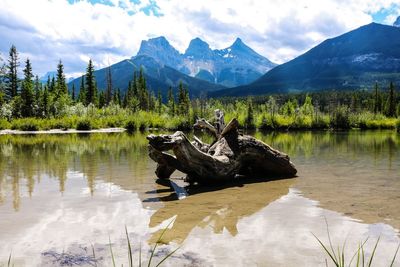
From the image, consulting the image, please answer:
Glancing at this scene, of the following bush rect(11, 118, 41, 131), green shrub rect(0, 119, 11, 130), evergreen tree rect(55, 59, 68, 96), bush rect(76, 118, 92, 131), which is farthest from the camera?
evergreen tree rect(55, 59, 68, 96)

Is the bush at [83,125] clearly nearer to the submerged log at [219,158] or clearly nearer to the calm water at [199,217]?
the calm water at [199,217]

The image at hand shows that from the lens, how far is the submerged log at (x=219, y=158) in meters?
11.8

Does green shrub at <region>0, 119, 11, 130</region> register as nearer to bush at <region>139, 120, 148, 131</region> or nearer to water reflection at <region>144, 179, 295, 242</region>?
bush at <region>139, 120, 148, 131</region>

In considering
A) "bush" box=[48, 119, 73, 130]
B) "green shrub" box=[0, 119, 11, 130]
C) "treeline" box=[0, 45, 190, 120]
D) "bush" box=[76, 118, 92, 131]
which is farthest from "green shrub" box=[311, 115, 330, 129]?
"green shrub" box=[0, 119, 11, 130]

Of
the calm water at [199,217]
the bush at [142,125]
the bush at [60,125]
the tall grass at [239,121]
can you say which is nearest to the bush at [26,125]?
the tall grass at [239,121]

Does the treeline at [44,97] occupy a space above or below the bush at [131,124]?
above

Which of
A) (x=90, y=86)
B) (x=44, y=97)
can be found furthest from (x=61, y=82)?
(x=44, y=97)

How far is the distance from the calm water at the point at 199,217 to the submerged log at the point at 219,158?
78 cm

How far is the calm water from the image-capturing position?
21.0 ft

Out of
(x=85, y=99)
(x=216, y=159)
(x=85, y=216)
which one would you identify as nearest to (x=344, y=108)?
(x=85, y=99)

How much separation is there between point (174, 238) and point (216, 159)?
5756mm

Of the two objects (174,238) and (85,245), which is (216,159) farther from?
(85,245)

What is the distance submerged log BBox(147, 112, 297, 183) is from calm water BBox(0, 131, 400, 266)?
2.57ft

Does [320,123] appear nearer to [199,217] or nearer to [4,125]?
[4,125]
